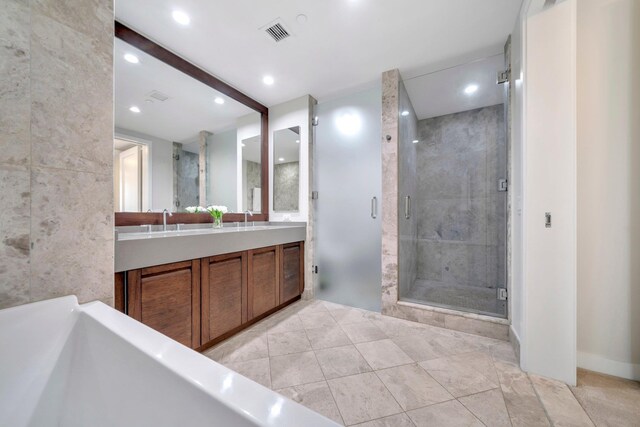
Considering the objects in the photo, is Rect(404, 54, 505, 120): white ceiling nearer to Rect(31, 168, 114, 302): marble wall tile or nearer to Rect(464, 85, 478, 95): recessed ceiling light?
Rect(464, 85, 478, 95): recessed ceiling light

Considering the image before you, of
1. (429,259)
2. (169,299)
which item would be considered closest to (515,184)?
(429,259)

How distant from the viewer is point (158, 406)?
0.53 m

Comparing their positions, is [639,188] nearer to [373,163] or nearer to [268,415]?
[373,163]

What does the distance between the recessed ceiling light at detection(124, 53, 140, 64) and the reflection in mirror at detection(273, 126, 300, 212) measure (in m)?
1.42

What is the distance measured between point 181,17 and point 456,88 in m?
2.68

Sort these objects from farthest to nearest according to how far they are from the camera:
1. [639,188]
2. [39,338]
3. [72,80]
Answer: [639,188] < [72,80] < [39,338]

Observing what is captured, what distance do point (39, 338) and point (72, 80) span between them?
943 millimetres

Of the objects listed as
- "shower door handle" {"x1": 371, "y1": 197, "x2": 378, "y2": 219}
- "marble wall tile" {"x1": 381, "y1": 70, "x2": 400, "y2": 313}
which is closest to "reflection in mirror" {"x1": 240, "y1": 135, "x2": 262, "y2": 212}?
"shower door handle" {"x1": 371, "y1": 197, "x2": 378, "y2": 219}

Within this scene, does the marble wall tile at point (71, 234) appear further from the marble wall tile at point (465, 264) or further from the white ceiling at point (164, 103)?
the marble wall tile at point (465, 264)

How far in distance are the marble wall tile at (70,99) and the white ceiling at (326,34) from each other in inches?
36.5

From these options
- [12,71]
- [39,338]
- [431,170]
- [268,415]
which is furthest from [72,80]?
[431,170]

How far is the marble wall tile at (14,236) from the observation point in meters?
0.76

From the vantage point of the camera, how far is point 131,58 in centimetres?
175

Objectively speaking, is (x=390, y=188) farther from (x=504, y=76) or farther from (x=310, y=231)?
(x=504, y=76)
